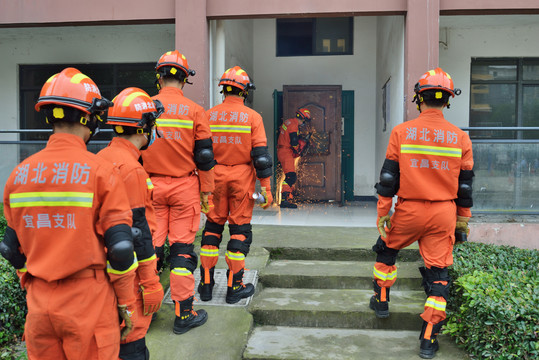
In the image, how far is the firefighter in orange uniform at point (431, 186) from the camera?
3.55 m

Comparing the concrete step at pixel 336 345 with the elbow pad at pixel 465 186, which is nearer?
the concrete step at pixel 336 345

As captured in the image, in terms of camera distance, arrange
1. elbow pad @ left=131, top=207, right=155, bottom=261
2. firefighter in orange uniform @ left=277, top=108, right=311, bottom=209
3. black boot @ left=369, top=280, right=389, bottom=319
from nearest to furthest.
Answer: elbow pad @ left=131, top=207, right=155, bottom=261 < black boot @ left=369, top=280, right=389, bottom=319 < firefighter in orange uniform @ left=277, top=108, right=311, bottom=209

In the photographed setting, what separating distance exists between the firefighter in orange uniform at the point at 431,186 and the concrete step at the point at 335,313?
1.60 feet

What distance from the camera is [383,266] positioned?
392cm

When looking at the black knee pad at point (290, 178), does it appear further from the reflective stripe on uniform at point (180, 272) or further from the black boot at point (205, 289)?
the reflective stripe on uniform at point (180, 272)

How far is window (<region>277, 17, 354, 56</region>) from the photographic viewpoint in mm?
10016

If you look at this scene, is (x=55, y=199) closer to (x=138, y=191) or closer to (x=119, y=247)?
(x=119, y=247)

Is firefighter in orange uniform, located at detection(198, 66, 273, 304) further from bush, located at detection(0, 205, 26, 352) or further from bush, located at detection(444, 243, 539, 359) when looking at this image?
bush, located at detection(444, 243, 539, 359)

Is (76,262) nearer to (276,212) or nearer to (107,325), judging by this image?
(107,325)

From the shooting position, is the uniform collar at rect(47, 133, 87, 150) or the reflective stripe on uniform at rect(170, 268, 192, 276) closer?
the uniform collar at rect(47, 133, 87, 150)

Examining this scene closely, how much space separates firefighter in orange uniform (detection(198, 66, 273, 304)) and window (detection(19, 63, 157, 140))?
4.90 m

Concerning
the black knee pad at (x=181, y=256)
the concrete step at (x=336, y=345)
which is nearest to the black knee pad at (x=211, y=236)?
the black knee pad at (x=181, y=256)

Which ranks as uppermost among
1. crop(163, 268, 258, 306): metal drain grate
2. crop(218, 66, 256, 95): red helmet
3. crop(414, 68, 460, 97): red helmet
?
crop(218, 66, 256, 95): red helmet

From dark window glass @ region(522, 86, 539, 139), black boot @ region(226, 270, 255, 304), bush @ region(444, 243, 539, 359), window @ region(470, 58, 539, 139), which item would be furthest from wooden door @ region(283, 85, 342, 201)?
black boot @ region(226, 270, 255, 304)
